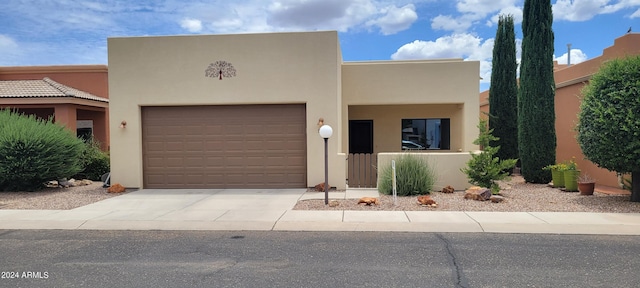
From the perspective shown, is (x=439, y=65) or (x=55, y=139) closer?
(x=55, y=139)

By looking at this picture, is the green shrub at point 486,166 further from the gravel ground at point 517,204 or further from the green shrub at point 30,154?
the green shrub at point 30,154

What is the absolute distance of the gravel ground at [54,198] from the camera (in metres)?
10.4

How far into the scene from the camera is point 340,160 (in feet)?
41.2

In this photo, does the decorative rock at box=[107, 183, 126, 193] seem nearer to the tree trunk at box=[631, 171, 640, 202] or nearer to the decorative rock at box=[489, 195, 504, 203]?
the decorative rock at box=[489, 195, 504, 203]

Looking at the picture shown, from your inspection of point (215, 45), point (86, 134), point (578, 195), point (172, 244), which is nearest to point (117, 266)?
point (172, 244)

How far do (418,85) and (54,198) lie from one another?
1191 cm

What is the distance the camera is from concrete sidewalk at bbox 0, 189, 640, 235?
25.7 feet

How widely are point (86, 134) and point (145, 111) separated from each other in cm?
804

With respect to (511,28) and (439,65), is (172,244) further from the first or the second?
(511,28)

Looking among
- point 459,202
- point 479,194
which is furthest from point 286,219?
point 479,194

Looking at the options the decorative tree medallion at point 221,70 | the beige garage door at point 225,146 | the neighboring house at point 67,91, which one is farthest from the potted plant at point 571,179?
the neighboring house at point 67,91

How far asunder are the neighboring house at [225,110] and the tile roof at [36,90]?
5438 millimetres

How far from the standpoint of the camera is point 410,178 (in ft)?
36.7

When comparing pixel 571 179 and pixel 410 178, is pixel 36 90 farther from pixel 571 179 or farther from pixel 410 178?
pixel 571 179
